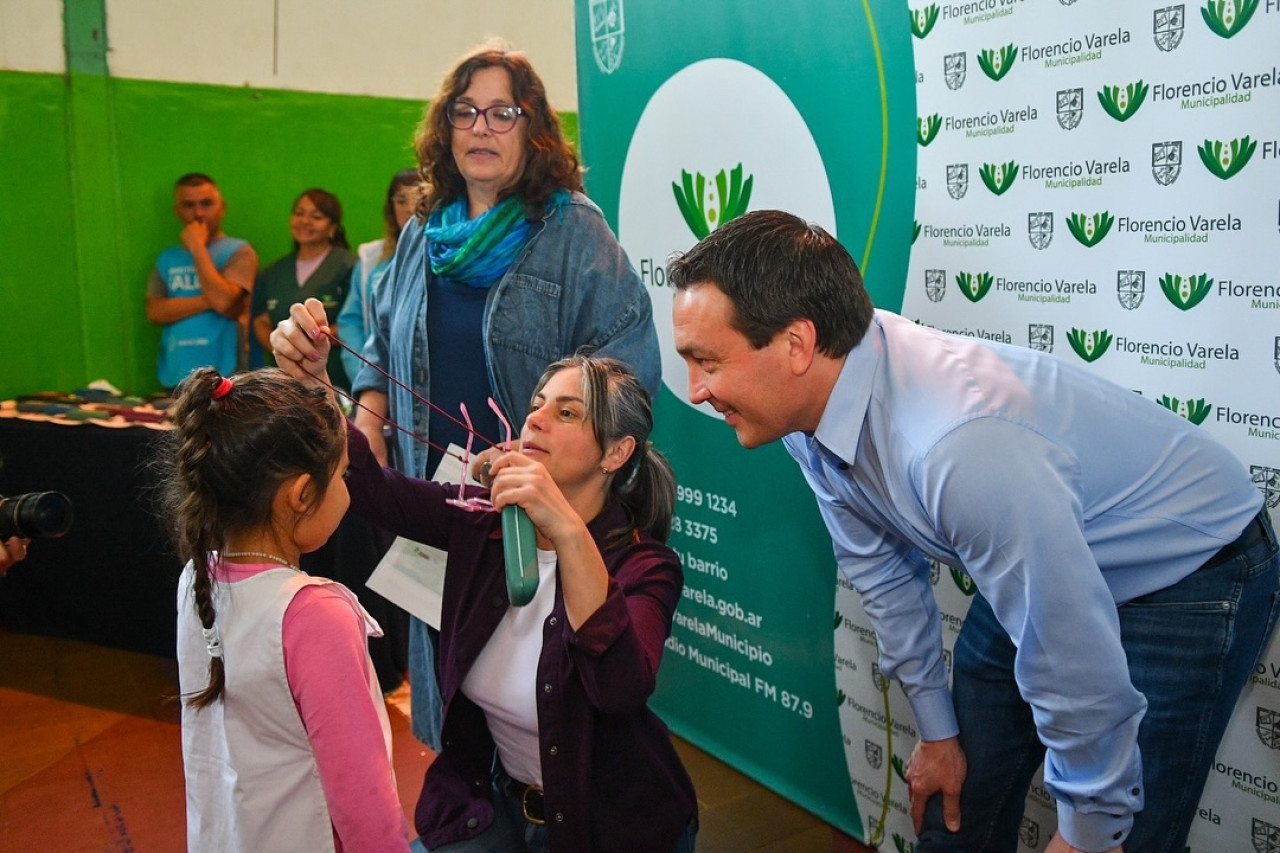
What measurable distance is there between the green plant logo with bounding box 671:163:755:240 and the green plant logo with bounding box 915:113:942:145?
56 centimetres

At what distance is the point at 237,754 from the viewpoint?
1.48 m

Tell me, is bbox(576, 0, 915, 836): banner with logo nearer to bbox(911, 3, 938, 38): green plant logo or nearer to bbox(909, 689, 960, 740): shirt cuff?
bbox(911, 3, 938, 38): green plant logo

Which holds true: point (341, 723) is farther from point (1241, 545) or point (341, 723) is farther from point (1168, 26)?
point (1168, 26)

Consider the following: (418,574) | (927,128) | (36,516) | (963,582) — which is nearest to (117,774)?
(418,574)

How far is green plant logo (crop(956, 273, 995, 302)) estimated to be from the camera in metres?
2.37

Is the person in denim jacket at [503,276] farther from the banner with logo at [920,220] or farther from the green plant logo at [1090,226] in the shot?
the green plant logo at [1090,226]

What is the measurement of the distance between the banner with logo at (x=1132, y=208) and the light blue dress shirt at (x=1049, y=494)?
31 cm

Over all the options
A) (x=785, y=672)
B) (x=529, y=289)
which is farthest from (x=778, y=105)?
(x=785, y=672)

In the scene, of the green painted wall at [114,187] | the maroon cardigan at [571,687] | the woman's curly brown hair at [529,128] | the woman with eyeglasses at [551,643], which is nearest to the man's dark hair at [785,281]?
the woman with eyeglasses at [551,643]

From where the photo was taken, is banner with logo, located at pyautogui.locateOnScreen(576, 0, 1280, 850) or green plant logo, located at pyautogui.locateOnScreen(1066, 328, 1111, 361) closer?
banner with logo, located at pyautogui.locateOnScreen(576, 0, 1280, 850)

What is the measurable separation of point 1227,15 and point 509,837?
188cm

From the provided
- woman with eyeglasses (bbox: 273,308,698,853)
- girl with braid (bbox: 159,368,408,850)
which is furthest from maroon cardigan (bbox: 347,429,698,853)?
girl with braid (bbox: 159,368,408,850)

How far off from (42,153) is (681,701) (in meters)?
4.40

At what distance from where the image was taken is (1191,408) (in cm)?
200
